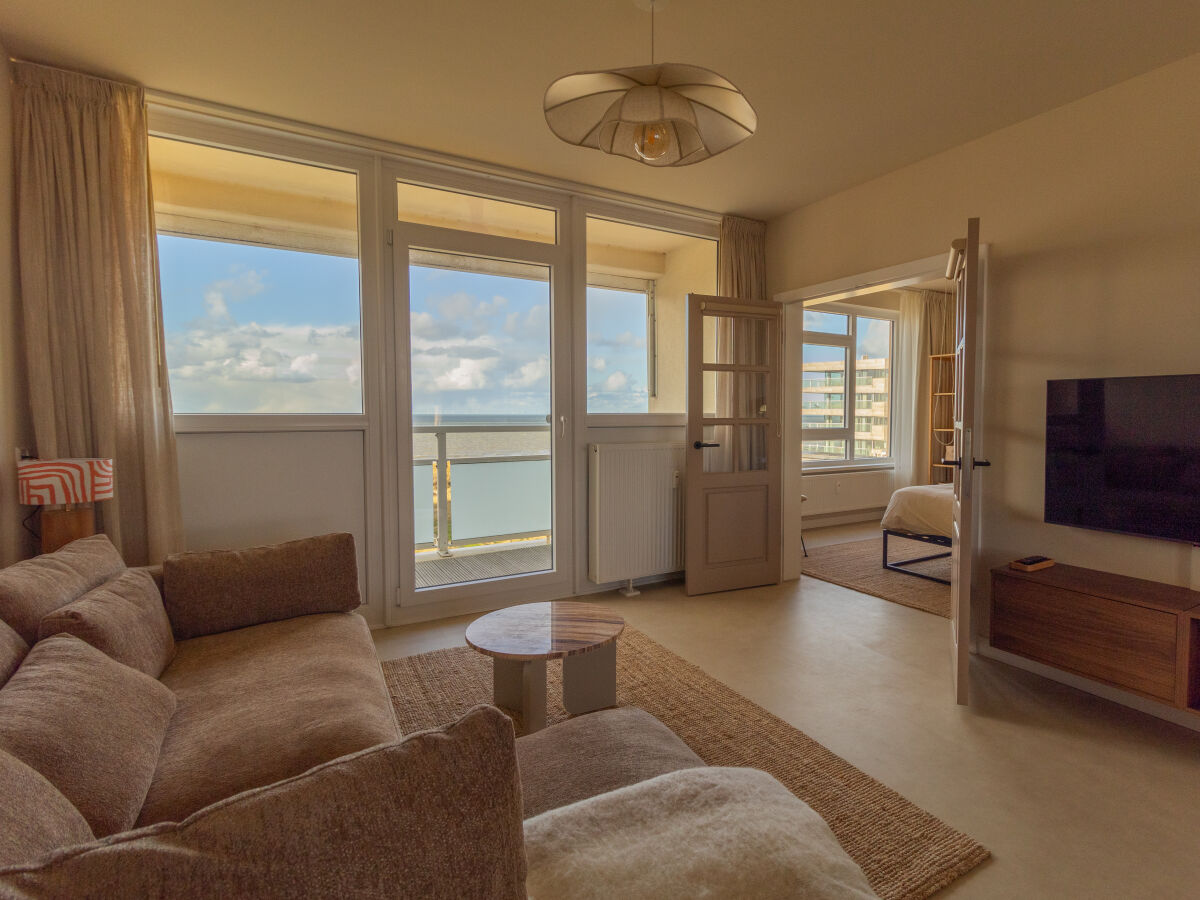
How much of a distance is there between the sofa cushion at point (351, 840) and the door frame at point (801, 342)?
309cm

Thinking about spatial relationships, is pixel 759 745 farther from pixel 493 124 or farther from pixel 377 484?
pixel 493 124

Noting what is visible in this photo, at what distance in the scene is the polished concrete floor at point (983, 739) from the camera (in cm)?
163

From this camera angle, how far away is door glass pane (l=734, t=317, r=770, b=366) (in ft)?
13.7

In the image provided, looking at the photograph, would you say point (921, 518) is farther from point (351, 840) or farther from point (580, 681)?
point (351, 840)

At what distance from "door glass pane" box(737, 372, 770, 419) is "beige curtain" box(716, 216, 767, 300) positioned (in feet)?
1.97

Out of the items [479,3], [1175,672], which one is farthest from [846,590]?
[479,3]

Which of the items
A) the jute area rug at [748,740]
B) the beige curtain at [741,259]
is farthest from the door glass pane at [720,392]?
the jute area rug at [748,740]

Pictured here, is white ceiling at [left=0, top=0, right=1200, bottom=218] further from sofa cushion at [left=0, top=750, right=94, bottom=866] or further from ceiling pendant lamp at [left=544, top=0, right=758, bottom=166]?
sofa cushion at [left=0, top=750, right=94, bottom=866]

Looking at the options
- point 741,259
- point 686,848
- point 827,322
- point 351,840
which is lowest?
point 686,848

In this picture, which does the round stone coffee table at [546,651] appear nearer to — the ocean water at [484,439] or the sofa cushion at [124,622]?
the sofa cushion at [124,622]

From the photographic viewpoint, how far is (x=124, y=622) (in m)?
1.65

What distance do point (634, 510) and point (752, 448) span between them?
3.22ft

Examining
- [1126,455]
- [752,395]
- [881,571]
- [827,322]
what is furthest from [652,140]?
[827,322]

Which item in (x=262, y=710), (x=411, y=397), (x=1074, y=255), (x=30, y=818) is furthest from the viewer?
(x=411, y=397)
